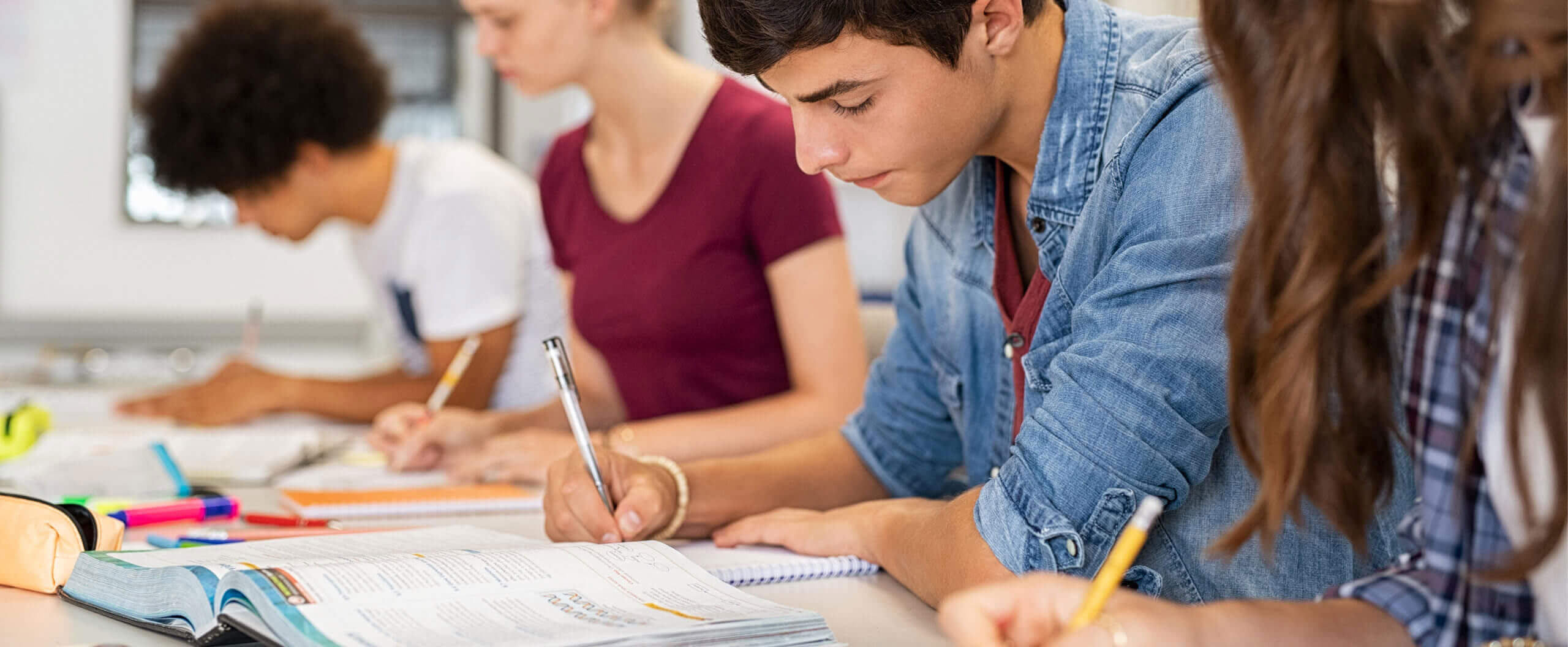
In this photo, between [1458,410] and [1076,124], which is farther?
[1076,124]

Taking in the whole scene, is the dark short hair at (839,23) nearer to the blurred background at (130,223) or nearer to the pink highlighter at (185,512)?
the pink highlighter at (185,512)

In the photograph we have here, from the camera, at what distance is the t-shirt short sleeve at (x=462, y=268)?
7.13ft

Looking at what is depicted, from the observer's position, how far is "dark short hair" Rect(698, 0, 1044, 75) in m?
0.90

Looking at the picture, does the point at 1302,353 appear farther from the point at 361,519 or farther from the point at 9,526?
the point at 361,519

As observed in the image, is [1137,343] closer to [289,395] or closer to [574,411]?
[574,411]

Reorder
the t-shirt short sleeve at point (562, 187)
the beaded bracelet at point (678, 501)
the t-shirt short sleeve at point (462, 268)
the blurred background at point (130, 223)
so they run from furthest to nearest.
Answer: the blurred background at point (130, 223) < the t-shirt short sleeve at point (462, 268) < the t-shirt short sleeve at point (562, 187) < the beaded bracelet at point (678, 501)

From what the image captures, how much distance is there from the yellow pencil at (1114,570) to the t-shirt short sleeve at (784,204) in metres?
1.09

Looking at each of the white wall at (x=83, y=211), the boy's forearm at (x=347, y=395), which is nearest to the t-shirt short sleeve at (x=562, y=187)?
the boy's forearm at (x=347, y=395)

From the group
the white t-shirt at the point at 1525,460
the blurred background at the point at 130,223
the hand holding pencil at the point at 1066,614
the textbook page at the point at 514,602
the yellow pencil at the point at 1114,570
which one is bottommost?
the blurred background at the point at 130,223

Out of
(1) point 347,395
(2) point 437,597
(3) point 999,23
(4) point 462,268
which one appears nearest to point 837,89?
(3) point 999,23

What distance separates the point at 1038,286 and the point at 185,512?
2.78 feet

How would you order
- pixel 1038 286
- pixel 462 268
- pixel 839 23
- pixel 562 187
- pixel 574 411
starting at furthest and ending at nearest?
pixel 462 268 → pixel 562 187 → pixel 574 411 → pixel 1038 286 → pixel 839 23

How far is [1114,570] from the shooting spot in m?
0.56

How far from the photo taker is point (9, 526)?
942 mm
